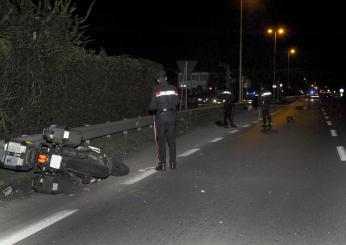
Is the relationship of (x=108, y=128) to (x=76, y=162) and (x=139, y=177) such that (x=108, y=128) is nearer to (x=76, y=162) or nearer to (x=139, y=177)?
(x=139, y=177)

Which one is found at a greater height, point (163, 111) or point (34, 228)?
point (163, 111)

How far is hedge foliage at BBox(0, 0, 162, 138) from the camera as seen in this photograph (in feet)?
31.4

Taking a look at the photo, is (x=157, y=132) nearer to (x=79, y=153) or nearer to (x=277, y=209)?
(x=79, y=153)

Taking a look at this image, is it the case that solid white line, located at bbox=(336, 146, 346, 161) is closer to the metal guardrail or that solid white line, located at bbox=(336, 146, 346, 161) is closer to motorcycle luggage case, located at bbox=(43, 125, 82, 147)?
the metal guardrail

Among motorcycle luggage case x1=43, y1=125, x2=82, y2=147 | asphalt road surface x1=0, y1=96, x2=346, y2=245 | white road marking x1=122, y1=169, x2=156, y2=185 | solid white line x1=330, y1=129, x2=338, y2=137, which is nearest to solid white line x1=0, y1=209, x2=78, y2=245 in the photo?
asphalt road surface x1=0, y1=96, x2=346, y2=245

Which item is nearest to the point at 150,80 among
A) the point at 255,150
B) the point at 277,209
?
the point at 255,150

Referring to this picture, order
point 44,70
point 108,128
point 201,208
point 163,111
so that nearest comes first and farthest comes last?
point 201,208 < point 163,111 < point 44,70 < point 108,128

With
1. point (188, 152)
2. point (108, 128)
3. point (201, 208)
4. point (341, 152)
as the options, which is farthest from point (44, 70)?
point (341, 152)

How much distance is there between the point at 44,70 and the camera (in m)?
10.5

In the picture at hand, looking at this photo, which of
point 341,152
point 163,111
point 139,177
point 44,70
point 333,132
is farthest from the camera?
point 333,132

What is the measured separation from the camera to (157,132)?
9.96 metres

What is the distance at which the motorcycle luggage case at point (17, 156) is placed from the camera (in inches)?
289

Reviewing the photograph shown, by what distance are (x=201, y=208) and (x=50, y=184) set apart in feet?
7.32

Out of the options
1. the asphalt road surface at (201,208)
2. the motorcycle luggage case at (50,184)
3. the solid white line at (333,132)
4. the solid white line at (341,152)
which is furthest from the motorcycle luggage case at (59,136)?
the solid white line at (333,132)
